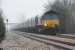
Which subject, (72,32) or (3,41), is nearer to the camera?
(3,41)

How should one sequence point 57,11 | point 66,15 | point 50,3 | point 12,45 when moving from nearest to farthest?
point 12,45, point 66,15, point 57,11, point 50,3

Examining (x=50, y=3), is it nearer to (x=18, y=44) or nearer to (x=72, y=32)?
(x=72, y=32)

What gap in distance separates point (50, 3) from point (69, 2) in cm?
121

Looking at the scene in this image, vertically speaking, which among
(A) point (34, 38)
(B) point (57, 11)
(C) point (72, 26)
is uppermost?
(B) point (57, 11)

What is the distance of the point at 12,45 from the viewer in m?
6.09

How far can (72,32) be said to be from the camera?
23.9 ft

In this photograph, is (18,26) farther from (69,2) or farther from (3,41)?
(69,2)

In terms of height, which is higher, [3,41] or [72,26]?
[72,26]

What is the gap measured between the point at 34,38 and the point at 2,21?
6.63ft

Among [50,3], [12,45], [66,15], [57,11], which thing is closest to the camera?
[12,45]

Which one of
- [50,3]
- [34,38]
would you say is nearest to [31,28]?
[34,38]

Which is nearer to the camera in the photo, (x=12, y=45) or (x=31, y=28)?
(x=12, y=45)

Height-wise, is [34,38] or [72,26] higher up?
[72,26]

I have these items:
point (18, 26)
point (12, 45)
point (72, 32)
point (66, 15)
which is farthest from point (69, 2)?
point (12, 45)
